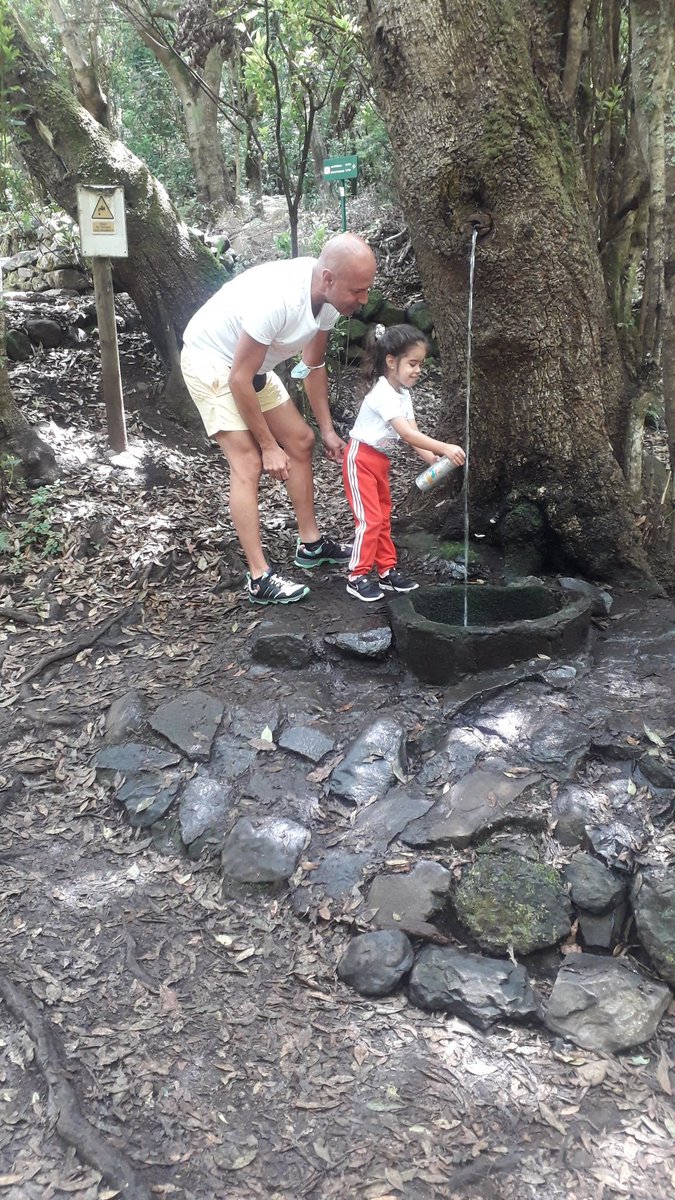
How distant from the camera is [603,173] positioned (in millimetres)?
4836

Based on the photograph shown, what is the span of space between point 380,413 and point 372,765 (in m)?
1.64

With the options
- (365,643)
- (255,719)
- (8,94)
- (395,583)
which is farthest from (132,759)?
(8,94)

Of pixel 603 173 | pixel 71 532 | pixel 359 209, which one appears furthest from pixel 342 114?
pixel 71 532

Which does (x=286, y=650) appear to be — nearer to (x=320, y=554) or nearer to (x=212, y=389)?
(x=320, y=554)

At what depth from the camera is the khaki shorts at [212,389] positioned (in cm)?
382

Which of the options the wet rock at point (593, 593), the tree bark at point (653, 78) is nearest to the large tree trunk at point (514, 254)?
the wet rock at point (593, 593)

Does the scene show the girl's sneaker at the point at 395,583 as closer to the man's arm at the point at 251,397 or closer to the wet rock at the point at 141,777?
the man's arm at the point at 251,397

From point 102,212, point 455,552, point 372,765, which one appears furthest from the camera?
point 102,212

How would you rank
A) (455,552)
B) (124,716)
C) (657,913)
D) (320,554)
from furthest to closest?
(320,554) < (455,552) < (124,716) < (657,913)

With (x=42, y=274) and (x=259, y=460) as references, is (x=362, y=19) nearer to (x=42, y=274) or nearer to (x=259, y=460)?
(x=259, y=460)

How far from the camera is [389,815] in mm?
3033

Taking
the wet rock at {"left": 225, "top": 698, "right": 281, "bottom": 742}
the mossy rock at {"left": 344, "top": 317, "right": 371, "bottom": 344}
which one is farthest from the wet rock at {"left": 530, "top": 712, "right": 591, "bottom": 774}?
the mossy rock at {"left": 344, "top": 317, "right": 371, "bottom": 344}

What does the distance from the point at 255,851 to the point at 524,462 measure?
2.34m

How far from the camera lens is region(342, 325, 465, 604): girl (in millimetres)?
3840
